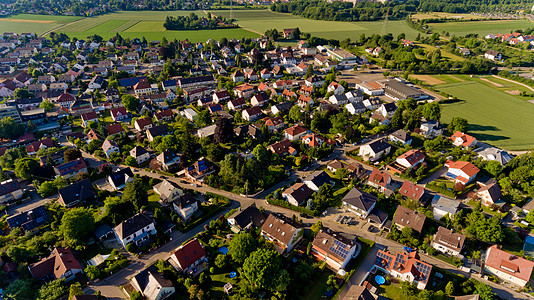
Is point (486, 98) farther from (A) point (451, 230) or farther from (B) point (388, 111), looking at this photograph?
(A) point (451, 230)

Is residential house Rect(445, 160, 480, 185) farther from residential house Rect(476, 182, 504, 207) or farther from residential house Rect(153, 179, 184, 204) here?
residential house Rect(153, 179, 184, 204)

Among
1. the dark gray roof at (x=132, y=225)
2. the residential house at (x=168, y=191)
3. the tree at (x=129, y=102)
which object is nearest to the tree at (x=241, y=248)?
the dark gray roof at (x=132, y=225)

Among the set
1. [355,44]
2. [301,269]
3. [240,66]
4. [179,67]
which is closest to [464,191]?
[301,269]

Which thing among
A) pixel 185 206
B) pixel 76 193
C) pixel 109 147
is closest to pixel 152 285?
pixel 185 206

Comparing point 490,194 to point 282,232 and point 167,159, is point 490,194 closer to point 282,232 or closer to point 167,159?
point 282,232

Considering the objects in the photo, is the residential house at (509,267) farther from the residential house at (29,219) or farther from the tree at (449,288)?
the residential house at (29,219)

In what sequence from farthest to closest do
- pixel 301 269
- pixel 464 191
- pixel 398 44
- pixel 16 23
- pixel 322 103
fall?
pixel 16 23, pixel 398 44, pixel 322 103, pixel 464 191, pixel 301 269
